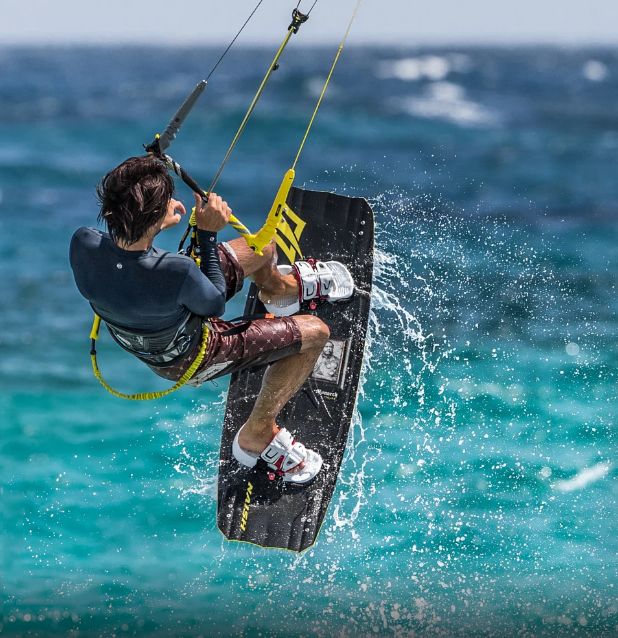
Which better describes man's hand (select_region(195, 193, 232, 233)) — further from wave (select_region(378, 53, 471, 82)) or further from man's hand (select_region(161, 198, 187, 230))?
wave (select_region(378, 53, 471, 82))

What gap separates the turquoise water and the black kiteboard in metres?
0.19

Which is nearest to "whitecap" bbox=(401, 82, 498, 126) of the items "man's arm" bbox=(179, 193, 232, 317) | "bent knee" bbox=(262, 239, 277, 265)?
"bent knee" bbox=(262, 239, 277, 265)

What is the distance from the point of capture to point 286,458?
6430mm

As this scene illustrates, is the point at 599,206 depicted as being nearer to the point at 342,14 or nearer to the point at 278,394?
the point at 278,394

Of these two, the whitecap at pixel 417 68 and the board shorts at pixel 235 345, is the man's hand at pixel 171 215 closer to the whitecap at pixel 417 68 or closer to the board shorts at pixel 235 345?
the board shorts at pixel 235 345

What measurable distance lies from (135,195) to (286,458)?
2.41m

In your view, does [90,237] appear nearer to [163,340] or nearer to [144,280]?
[144,280]

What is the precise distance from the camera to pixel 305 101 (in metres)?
16.4

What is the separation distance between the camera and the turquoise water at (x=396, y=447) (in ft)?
23.8

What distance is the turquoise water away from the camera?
727 cm

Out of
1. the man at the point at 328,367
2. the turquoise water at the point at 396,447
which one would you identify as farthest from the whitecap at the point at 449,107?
the man at the point at 328,367

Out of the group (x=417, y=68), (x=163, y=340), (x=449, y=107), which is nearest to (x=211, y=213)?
(x=163, y=340)

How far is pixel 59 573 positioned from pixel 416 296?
12.7 ft

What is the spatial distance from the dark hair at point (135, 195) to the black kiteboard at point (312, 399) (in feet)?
7.78
